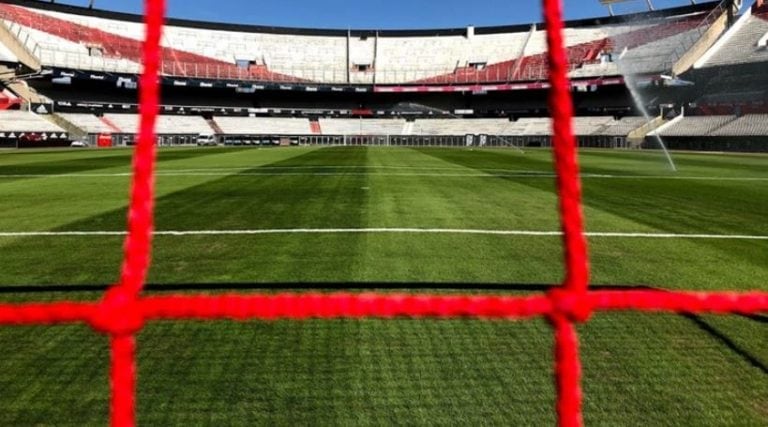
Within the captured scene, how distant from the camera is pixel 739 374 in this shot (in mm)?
2959

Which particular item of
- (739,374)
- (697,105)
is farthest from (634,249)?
(697,105)

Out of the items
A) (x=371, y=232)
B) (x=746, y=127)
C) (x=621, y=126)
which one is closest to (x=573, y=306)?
(x=371, y=232)

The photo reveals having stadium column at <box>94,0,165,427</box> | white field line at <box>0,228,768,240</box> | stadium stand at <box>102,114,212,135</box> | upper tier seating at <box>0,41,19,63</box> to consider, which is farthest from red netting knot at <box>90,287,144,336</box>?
stadium stand at <box>102,114,212,135</box>

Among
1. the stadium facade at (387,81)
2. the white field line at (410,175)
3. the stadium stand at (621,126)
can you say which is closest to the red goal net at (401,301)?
the white field line at (410,175)

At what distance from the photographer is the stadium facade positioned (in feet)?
140

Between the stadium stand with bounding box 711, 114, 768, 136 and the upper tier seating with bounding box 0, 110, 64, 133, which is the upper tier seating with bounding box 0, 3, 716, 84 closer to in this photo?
the upper tier seating with bounding box 0, 110, 64, 133

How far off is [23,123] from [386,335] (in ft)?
164

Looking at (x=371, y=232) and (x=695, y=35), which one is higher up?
(x=695, y=35)

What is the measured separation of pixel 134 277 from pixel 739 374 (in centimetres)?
297

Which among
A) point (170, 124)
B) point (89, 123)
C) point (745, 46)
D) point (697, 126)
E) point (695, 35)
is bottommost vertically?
point (697, 126)

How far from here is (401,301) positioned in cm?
165

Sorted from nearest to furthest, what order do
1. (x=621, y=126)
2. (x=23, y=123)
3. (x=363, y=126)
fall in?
(x=23, y=123)
(x=621, y=126)
(x=363, y=126)

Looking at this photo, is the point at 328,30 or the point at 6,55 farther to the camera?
the point at 328,30

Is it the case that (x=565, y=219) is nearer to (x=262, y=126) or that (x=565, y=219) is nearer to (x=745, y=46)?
(x=745, y=46)
